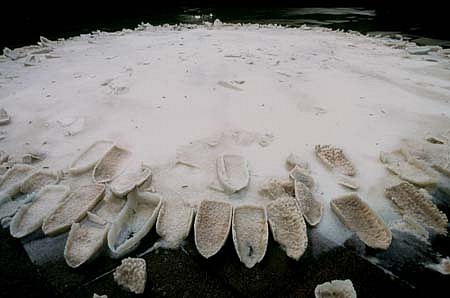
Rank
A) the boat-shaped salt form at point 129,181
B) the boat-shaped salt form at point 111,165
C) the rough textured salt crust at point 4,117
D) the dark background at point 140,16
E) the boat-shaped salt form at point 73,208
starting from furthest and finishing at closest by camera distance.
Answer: the dark background at point 140,16
the rough textured salt crust at point 4,117
the boat-shaped salt form at point 111,165
the boat-shaped salt form at point 129,181
the boat-shaped salt form at point 73,208

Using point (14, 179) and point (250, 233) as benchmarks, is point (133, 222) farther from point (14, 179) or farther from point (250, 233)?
point (14, 179)

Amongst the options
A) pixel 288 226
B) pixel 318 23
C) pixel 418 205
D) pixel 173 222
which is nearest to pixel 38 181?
pixel 173 222

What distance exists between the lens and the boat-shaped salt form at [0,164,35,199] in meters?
1.14

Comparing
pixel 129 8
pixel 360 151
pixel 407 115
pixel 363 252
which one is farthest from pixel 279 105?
pixel 129 8

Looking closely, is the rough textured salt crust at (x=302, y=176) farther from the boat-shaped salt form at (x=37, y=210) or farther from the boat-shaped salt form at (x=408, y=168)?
the boat-shaped salt form at (x=37, y=210)

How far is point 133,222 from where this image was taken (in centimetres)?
103

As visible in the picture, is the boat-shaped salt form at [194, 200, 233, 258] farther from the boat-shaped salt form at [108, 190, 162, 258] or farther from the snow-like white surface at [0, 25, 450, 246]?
the snow-like white surface at [0, 25, 450, 246]

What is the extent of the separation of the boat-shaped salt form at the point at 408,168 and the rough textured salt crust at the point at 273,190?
45 centimetres

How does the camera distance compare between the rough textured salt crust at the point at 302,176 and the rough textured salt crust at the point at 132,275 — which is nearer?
the rough textured salt crust at the point at 132,275

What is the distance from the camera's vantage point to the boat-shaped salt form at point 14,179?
1143 mm

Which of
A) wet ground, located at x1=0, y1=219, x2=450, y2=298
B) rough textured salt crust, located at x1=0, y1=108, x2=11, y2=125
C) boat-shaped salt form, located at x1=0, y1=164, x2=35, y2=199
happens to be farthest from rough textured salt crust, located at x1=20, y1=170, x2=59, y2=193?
rough textured salt crust, located at x1=0, y1=108, x2=11, y2=125

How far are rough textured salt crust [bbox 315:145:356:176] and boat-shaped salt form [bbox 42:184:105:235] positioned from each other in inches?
33.0

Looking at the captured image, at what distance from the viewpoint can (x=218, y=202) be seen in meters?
1.07

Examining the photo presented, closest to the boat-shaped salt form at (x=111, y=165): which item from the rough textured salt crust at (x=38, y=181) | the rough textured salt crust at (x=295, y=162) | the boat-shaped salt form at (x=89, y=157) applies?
the boat-shaped salt form at (x=89, y=157)
